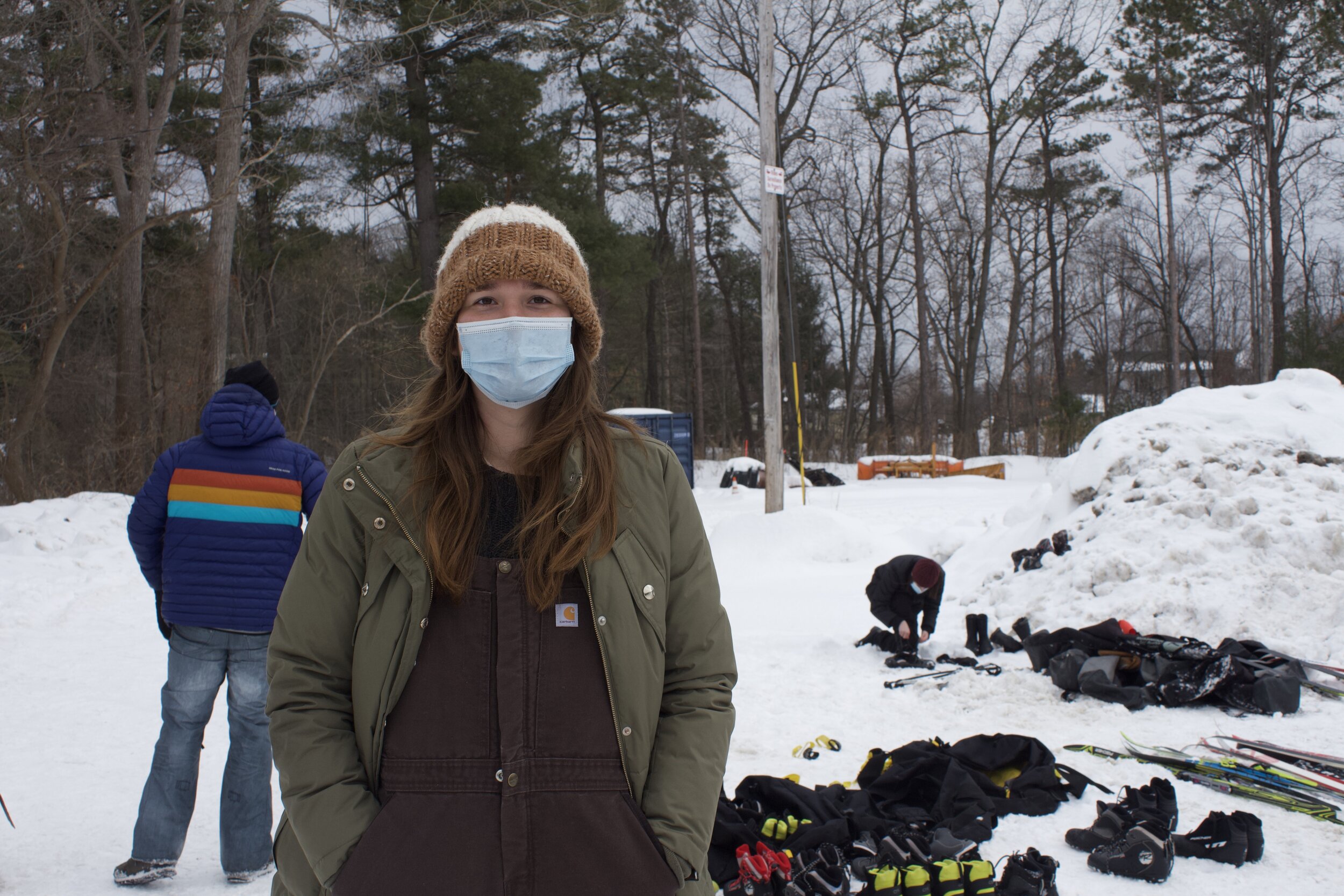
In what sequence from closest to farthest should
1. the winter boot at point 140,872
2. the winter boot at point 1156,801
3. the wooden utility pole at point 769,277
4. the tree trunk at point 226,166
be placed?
the winter boot at point 140,872
the winter boot at point 1156,801
the wooden utility pole at point 769,277
the tree trunk at point 226,166

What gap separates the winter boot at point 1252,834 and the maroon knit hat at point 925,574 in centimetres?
290

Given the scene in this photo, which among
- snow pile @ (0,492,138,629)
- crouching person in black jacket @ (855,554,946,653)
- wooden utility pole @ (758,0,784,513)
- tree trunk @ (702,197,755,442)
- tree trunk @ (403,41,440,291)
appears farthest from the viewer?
tree trunk @ (702,197,755,442)

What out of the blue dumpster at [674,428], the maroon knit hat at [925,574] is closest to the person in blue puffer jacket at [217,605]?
the maroon knit hat at [925,574]

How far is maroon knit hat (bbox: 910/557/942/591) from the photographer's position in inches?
257

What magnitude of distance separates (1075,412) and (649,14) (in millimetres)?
18046

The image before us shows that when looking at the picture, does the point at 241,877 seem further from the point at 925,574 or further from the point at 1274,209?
the point at 1274,209

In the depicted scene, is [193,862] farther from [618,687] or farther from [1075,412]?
[1075,412]

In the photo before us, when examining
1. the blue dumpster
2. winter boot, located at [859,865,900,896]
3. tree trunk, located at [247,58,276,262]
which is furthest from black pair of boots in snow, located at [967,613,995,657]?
tree trunk, located at [247,58,276,262]

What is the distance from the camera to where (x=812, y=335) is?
3906cm

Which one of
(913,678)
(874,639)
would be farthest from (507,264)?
(874,639)

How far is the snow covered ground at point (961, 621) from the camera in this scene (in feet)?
12.8

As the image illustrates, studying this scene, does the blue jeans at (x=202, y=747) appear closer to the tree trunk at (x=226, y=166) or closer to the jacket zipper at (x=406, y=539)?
the jacket zipper at (x=406, y=539)

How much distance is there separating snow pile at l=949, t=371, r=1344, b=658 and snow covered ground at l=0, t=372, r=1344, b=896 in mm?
20

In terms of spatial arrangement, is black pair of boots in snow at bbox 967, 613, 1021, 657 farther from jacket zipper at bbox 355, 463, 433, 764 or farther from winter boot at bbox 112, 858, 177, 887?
jacket zipper at bbox 355, 463, 433, 764
